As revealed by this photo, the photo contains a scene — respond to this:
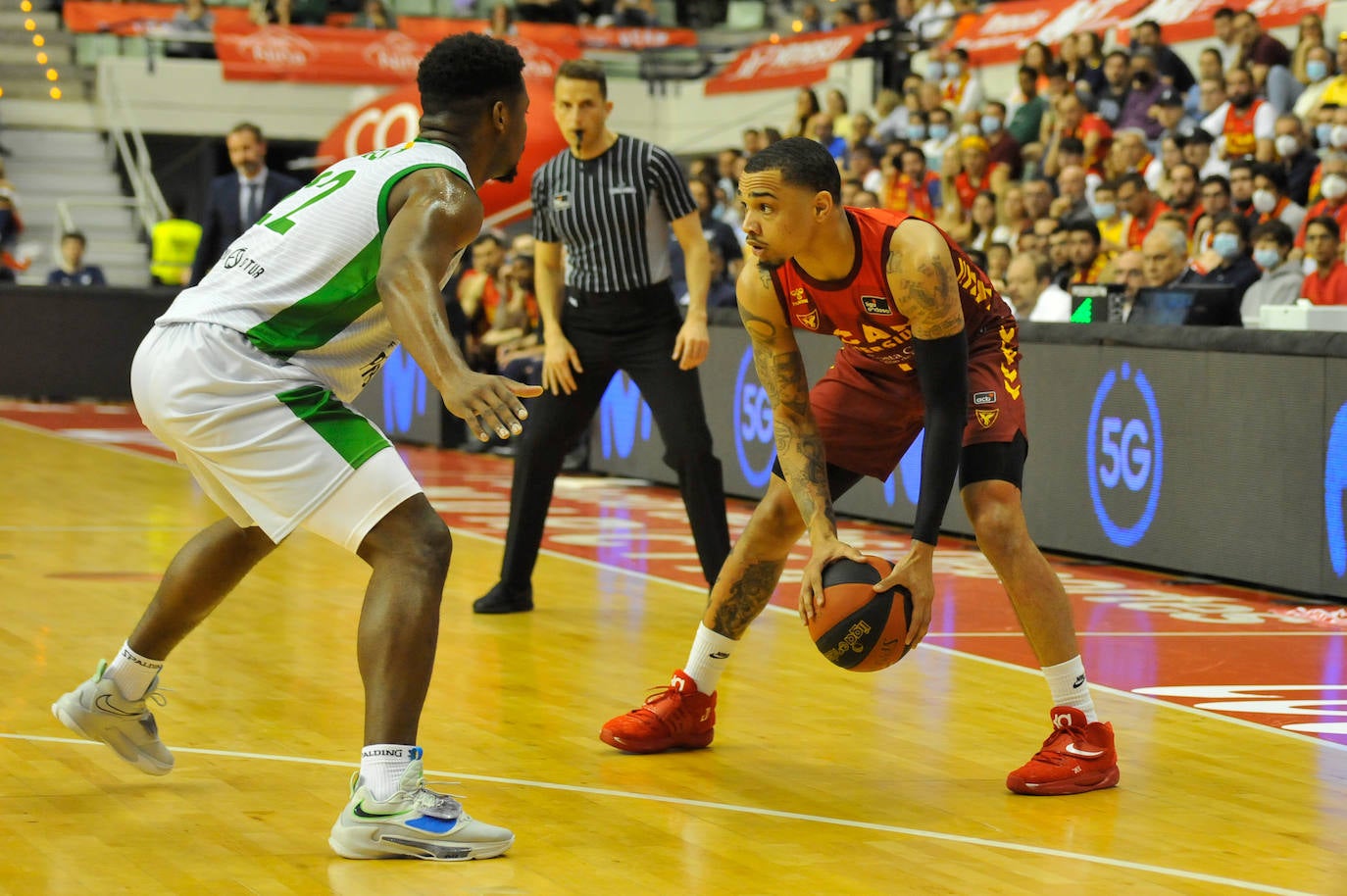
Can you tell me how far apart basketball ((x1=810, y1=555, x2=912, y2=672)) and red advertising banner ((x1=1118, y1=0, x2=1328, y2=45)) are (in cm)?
1265

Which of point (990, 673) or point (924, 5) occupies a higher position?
point (924, 5)

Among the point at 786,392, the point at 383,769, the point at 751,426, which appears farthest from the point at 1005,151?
the point at 383,769

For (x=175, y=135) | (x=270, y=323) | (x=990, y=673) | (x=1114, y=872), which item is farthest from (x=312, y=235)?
(x=175, y=135)

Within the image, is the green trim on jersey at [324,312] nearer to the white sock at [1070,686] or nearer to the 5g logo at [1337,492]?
the white sock at [1070,686]

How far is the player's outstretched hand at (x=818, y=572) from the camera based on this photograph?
15.9 ft

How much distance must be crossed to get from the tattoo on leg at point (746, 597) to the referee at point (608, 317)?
2.27 metres

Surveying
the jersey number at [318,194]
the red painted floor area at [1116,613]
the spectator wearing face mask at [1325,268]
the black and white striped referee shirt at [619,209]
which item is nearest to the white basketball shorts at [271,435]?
the jersey number at [318,194]

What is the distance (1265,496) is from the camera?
28.7 ft

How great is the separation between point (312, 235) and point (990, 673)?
3.34 meters

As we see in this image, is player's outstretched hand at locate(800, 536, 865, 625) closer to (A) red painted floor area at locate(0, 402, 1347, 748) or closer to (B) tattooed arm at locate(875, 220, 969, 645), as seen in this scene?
(B) tattooed arm at locate(875, 220, 969, 645)

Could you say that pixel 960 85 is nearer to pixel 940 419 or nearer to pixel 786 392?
pixel 786 392

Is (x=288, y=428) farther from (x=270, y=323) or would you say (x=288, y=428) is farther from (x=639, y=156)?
(x=639, y=156)

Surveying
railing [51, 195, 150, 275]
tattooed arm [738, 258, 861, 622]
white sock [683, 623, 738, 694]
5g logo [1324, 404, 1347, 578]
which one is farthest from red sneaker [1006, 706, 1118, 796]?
railing [51, 195, 150, 275]

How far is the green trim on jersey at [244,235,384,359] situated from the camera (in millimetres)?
4426
